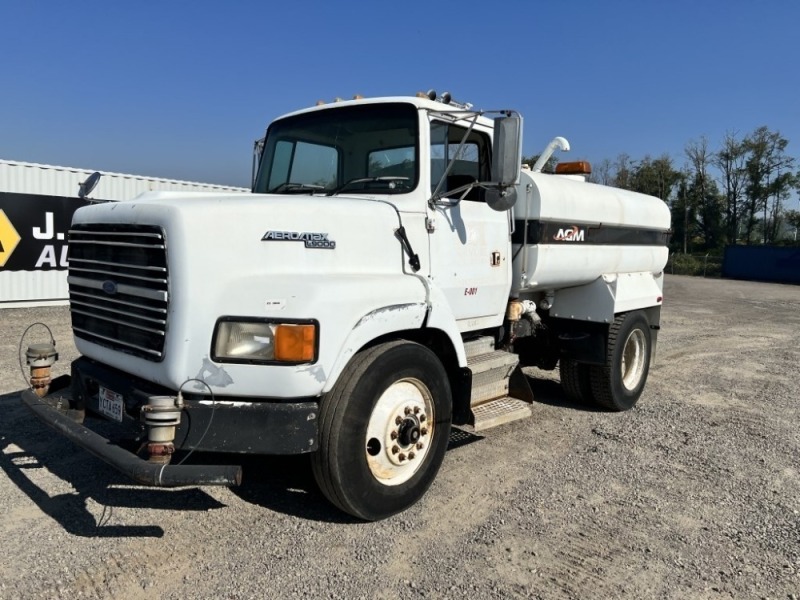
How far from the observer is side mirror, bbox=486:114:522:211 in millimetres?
3807

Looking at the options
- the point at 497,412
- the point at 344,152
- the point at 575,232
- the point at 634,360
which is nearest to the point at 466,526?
the point at 497,412

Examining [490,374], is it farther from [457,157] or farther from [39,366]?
[39,366]

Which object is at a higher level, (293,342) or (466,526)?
(293,342)

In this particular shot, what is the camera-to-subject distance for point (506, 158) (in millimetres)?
3877

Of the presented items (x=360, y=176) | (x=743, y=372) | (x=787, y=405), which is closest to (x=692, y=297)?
(x=743, y=372)

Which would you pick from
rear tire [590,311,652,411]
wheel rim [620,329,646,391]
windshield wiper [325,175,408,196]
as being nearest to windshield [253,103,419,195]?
windshield wiper [325,175,408,196]

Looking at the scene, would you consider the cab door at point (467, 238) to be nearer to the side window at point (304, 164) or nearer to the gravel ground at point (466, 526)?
the side window at point (304, 164)

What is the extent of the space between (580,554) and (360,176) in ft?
9.12

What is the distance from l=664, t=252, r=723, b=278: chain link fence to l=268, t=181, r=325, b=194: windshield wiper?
38370 mm

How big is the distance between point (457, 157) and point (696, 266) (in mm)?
39237

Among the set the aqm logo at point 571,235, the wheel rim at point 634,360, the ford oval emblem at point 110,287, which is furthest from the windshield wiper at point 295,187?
the wheel rim at point 634,360

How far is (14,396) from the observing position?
625 cm

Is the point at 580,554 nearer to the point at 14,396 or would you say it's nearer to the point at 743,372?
the point at 14,396

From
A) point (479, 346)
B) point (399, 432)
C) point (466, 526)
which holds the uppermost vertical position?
point (479, 346)
